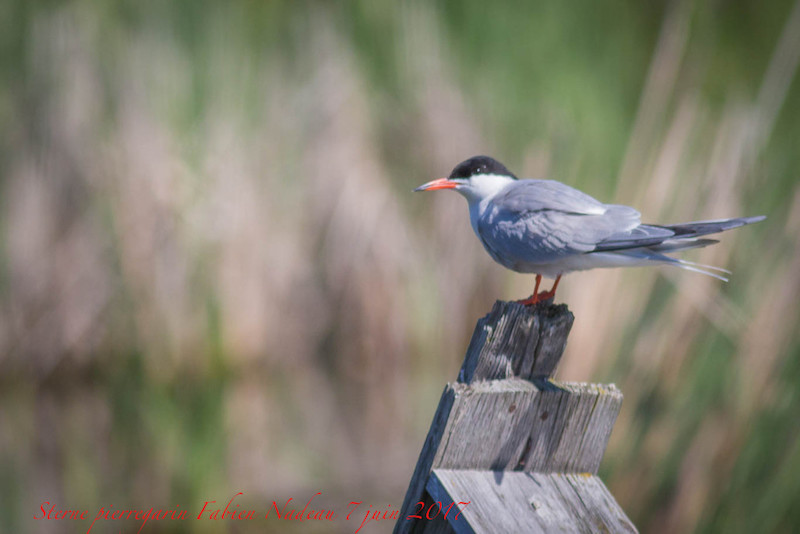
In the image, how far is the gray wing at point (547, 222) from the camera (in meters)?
1.95

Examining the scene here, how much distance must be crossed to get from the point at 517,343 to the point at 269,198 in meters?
3.43

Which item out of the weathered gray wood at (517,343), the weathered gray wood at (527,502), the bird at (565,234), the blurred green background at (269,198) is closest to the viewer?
the weathered gray wood at (527,502)

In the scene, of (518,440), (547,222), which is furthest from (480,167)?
(518,440)

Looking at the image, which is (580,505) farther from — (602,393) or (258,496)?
(258,496)

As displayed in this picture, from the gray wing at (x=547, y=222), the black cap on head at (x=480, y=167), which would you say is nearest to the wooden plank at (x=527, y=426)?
the gray wing at (x=547, y=222)

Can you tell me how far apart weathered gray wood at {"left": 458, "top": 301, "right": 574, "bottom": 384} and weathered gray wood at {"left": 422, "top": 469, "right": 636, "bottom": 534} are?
0.17 metres

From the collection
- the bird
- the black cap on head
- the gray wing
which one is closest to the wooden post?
the bird

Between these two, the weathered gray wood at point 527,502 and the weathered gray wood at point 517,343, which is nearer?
the weathered gray wood at point 527,502

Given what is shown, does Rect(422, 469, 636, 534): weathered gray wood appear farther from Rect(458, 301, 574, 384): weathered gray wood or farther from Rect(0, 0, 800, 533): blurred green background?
Rect(0, 0, 800, 533): blurred green background

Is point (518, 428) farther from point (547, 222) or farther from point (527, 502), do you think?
point (547, 222)

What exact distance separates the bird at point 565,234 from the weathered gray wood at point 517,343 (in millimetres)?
284

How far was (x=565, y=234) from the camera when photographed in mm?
1989

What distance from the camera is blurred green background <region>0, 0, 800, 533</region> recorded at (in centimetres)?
396

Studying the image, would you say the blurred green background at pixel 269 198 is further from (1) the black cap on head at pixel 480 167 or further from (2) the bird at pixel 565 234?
(2) the bird at pixel 565 234
